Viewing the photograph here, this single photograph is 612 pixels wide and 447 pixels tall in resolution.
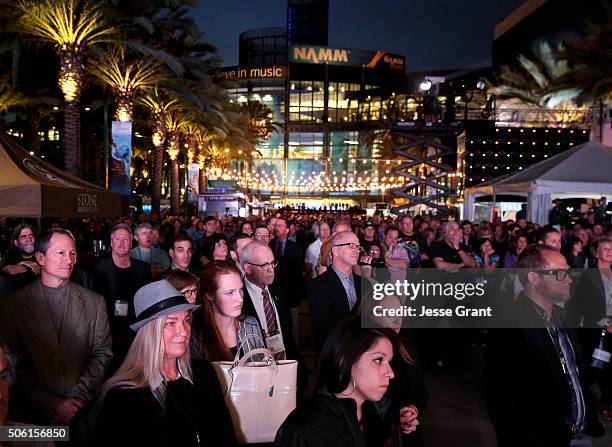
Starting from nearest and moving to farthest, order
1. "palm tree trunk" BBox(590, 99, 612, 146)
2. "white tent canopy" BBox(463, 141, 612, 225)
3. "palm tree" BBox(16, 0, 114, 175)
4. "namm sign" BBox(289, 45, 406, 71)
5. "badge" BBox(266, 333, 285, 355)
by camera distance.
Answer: "badge" BBox(266, 333, 285, 355) < "white tent canopy" BBox(463, 141, 612, 225) < "palm tree" BBox(16, 0, 114, 175) < "palm tree trunk" BBox(590, 99, 612, 146) < "namm sign" BBox(289, 45, 406, 71)

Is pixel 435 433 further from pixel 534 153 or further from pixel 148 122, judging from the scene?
pixel 148 122

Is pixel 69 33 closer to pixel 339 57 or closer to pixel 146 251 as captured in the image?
pixel 146 251

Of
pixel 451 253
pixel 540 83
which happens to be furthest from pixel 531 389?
pixel 540 83

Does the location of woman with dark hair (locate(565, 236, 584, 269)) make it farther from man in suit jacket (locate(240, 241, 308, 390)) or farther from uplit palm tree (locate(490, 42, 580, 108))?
uplit palm tree (locate(490, 42, 580, 108))

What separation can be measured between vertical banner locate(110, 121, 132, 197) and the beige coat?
536 inches

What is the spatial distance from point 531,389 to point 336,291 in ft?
5.52

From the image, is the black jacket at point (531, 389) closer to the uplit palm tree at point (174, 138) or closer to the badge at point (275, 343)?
the badge at point (275, 343)

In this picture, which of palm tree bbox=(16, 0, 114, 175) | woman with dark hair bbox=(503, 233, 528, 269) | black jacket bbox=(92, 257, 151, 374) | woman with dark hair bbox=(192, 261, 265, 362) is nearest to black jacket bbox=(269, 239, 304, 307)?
black jacket bbox=(92, 257, 151, 374)

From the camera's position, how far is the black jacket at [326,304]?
4.24 meters

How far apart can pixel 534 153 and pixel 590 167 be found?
1199cm

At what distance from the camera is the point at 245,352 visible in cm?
346

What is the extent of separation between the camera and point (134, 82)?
2078cm

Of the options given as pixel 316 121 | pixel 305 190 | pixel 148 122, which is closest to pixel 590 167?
pixel 148 122

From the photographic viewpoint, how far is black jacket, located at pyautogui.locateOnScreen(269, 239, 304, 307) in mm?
7344
